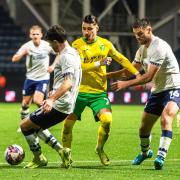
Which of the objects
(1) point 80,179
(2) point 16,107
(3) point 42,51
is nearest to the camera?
(1) point 80,179

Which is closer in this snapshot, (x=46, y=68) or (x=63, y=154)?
(x=63, y=154)

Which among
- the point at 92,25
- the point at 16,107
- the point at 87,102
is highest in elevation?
the point at 92,25

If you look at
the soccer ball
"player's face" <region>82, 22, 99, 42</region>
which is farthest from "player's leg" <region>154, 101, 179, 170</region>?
the soccer ball

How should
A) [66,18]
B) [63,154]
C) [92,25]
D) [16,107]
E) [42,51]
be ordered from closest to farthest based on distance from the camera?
[63,154] → [92,25] → [42,51] → [16,107] → [66,18]

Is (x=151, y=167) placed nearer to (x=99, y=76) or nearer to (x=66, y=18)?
(x=99, y=76)

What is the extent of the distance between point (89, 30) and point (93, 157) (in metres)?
2.16

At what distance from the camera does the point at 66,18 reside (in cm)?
3706

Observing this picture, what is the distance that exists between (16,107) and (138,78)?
16.4 metres

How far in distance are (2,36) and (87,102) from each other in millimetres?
24795

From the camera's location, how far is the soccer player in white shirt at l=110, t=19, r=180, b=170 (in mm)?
10320

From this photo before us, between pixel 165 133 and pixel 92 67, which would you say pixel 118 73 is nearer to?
pixel 92 67

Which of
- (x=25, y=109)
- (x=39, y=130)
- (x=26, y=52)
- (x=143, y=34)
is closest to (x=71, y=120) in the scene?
(x=39, y=130)

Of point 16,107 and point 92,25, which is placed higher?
point 92,25

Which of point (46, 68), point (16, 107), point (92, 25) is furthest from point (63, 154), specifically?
point (16, 107)
